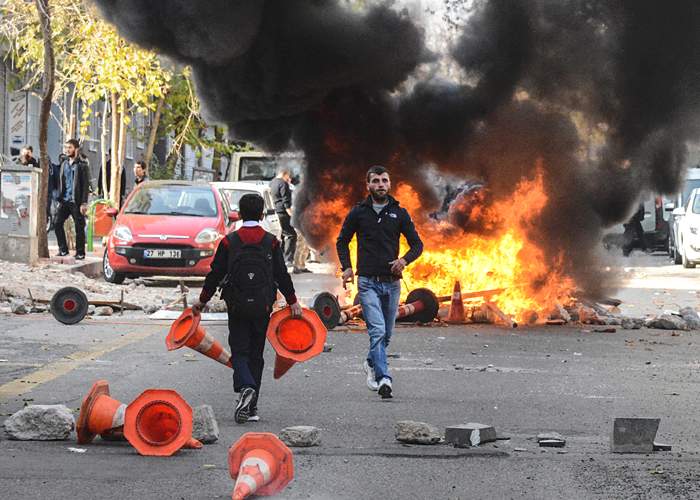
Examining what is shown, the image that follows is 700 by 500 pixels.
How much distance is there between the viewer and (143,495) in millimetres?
5945

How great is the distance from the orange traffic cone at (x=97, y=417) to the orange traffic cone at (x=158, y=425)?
25cm

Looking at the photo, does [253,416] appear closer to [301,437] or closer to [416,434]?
[301,437]

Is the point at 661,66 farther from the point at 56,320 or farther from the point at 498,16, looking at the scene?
the point at 56,320

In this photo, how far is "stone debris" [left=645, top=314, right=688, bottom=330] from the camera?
588 inches

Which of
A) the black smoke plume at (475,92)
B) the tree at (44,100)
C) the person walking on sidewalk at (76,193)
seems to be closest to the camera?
the black smoke plume at (475,92)

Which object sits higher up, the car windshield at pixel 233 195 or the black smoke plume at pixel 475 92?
the black smoke plume at pixel 475 92

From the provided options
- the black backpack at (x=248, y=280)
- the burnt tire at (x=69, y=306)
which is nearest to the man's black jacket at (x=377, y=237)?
the black backpack at (x=248, y=280)

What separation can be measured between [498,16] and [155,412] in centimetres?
1112

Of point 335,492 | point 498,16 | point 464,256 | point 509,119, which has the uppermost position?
point 498,16

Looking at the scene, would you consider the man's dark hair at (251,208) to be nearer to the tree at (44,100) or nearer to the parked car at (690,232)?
the tree at (44,100)

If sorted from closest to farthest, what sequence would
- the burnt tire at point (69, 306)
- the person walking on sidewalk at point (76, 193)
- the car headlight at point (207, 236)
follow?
the burnt tire at point (69, 306) → the car headlight at point (207, 236) → the person walking on sidewalk at point (76, 193)

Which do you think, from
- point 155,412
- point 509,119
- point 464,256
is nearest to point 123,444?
point 155,412

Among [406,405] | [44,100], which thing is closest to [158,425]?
[406,405]

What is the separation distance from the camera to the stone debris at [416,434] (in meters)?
7.30
